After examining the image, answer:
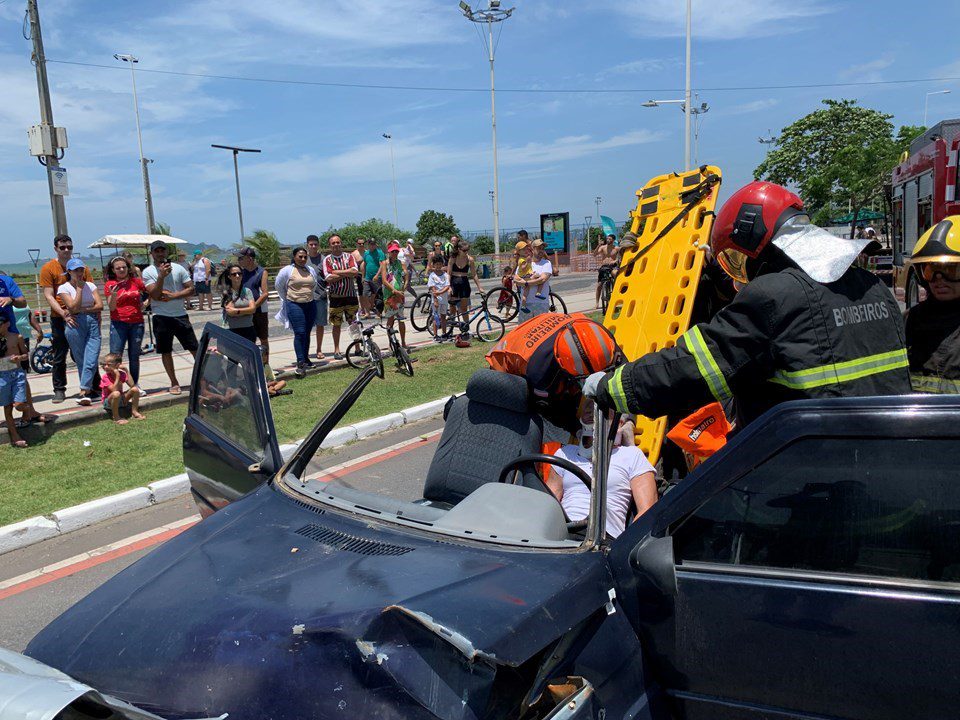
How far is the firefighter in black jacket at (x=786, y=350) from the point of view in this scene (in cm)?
221

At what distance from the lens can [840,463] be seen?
1725 millimetres

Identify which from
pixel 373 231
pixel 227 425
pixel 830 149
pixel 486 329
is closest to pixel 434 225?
pixel 373 231

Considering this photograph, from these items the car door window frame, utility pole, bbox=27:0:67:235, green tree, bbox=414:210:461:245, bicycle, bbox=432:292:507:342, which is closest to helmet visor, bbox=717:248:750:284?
the car door window frame

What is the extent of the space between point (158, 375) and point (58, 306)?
236cm

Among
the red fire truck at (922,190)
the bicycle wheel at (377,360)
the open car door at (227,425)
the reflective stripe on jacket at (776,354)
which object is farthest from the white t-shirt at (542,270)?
the reflective stripe on jacket at (776,354)

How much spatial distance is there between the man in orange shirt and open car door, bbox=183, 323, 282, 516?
5.80 meters

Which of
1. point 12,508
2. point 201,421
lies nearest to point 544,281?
point 12,508

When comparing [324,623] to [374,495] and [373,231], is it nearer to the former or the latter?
[374,495]

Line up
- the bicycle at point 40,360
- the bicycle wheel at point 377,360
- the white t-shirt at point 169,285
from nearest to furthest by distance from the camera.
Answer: the bicycle wheel at point 377,360, the white t-shirt at point 169,285, the bicycle at point 40,360

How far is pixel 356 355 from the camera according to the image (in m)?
10.4

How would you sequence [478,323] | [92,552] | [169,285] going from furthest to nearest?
[478,323], [169,285], [92,552]

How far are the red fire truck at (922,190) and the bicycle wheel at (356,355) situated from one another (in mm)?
7507

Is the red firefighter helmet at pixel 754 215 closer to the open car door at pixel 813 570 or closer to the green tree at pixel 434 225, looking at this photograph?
the open car door at pixel 813 570

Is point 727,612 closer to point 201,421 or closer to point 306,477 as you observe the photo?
point 306,477
